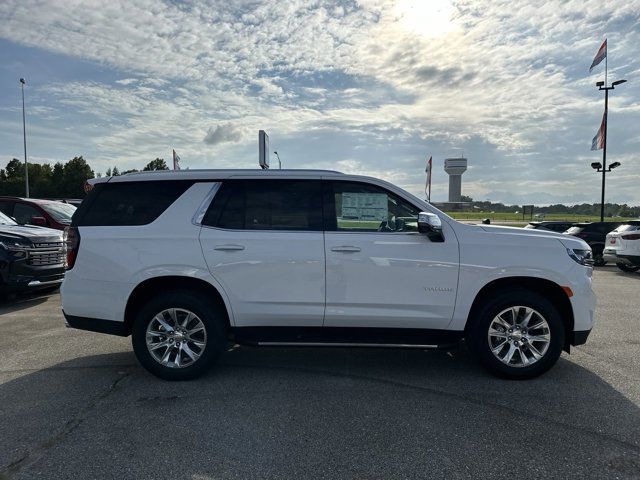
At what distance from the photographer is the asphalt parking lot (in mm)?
2975

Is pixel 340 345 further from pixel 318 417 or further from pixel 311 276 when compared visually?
pixel 318 417

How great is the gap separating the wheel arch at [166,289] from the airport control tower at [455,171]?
10203 centimetres

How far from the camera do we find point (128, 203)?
178 inches

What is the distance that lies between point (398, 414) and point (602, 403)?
1779 mm

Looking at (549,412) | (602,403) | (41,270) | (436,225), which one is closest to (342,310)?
(436,225)

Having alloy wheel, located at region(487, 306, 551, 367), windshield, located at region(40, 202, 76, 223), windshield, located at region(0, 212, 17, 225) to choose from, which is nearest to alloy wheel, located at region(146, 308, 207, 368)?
alloy wheel, located at region(487, 306, 551, 367)

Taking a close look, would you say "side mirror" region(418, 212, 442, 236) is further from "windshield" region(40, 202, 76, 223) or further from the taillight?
"windshield" region(40, 202, 76, 223)

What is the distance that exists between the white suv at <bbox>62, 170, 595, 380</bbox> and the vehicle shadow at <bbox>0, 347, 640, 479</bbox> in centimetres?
39

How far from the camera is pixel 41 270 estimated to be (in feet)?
26.2

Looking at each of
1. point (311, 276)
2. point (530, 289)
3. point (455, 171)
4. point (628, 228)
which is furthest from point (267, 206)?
point (455, 171)

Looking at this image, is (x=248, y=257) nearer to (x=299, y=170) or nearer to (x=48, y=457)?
(x=299, y=170)

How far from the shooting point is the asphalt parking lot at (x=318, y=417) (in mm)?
2975

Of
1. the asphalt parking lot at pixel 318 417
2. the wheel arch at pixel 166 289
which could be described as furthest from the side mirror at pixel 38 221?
the wheel arch at pixel 166 289

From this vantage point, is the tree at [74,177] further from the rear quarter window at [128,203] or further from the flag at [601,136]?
the rear quarter window at [128,203]
